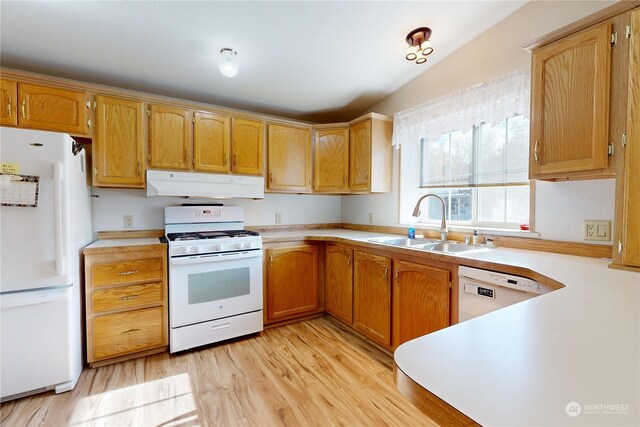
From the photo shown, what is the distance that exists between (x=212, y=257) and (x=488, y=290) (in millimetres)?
1973

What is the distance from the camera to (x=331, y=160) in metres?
3.11

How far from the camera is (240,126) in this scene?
2.71m

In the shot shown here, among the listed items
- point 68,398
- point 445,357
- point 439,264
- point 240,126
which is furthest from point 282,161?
point 445,357

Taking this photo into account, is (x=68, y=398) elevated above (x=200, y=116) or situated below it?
below

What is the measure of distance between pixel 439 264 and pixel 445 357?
4.29 feet

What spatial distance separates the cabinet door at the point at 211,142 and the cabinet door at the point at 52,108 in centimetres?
79

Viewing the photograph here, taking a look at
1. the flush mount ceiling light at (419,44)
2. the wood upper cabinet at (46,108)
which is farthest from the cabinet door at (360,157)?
the wood upper cabinet at (46,108)

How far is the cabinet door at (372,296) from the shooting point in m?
2.14

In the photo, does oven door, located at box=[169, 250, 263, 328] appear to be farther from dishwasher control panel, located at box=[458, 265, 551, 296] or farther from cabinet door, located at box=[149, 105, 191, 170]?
dishwasher control panel, located at box=[458, 265, 551, 296]

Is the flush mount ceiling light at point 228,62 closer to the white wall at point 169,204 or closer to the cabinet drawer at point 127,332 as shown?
the white wall at point 169,204

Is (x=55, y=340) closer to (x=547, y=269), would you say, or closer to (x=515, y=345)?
(x=515, y=345)

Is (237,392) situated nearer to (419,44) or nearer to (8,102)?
(8,102)

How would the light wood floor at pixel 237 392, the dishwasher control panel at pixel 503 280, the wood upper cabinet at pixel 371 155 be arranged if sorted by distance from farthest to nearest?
the wood upper cabinet at pixel 371 155 < the light wood floor at pixel 237 392 < the dishwasher control panel at pixel 503 280

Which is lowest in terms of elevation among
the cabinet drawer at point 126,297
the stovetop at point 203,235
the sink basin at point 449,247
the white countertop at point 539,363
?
the cabinet drawer at point 126,297
